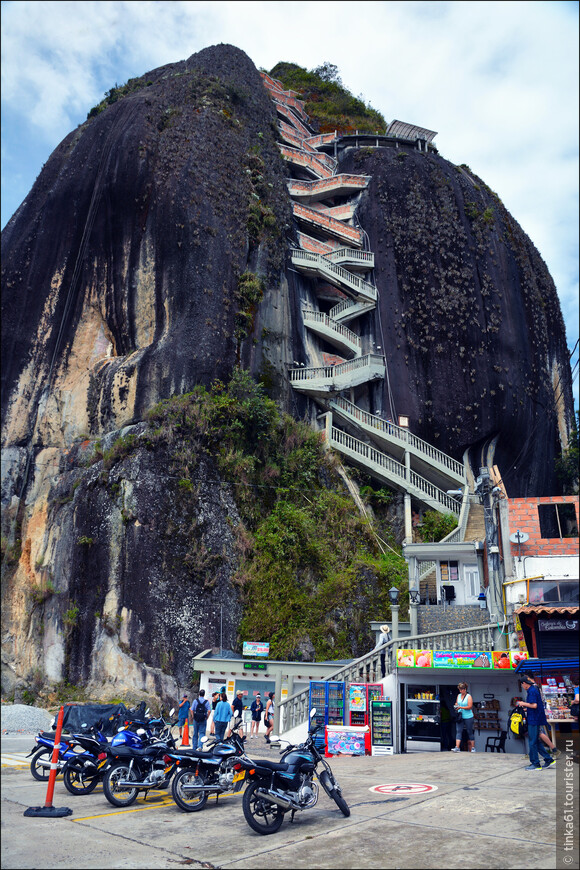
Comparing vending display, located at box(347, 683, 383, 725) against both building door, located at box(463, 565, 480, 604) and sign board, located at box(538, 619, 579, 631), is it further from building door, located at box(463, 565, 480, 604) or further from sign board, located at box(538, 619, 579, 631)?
building door, located at box(463, 565, 480, 604)

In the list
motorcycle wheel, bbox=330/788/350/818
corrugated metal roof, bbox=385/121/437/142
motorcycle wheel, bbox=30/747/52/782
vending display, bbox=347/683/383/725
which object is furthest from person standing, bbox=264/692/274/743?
corrugated metal roof, bbox=385/121/437/142

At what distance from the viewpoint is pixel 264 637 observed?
22.8m

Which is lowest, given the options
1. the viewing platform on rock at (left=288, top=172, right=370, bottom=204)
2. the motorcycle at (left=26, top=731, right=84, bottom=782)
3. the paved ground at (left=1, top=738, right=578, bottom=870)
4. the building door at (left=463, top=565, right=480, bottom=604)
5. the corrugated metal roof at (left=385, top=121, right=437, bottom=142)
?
the paved ground at (left=1, top=738, right=578, bottom=870)

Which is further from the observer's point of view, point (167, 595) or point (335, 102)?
point (335, 102)

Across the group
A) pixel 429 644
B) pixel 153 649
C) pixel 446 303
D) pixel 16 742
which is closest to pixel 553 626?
pixel 429 644

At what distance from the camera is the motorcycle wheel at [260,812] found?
7.20m

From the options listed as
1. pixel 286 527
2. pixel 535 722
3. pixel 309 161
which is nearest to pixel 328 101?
pixel 309 161

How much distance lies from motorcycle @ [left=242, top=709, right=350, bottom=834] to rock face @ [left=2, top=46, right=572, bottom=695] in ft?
45.9

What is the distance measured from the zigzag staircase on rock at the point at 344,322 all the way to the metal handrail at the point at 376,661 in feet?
41.4

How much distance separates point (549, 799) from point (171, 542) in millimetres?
17096

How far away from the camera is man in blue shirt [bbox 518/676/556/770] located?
9.60 metres

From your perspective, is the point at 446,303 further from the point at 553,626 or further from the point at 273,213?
the point at 553,626

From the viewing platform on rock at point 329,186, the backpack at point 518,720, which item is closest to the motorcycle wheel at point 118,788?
the backpack at point 518,720

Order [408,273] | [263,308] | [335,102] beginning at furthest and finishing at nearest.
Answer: [335,102] < [408,273] < [263,308]
